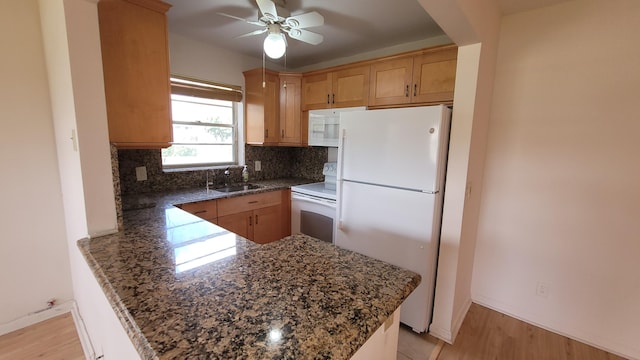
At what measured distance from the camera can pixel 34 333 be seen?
1.88m

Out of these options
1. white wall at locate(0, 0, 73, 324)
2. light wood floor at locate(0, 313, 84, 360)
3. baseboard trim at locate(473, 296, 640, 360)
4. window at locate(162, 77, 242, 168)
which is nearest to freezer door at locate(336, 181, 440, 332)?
baseboard trim at locate(473, 296, 640, 360)

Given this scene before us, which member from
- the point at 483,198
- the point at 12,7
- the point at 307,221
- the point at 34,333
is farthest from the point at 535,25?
the point at 34,333

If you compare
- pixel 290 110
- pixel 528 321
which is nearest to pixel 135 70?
pixel 290 110

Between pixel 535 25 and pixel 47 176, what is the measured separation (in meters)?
3.77

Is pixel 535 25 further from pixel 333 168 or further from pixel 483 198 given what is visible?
pixel 333 168

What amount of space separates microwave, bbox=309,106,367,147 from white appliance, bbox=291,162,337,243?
0.35 metres

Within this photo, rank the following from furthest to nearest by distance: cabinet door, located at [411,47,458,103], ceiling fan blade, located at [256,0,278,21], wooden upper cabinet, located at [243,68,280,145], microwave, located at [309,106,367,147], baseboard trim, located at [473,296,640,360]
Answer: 1. wooden upper cabinet, located at [243,68,280,145]
2. microwave, located at [309,106,367,147]
3. cabinet door, located at [411,47,458,103]
4. baseboard trim, located at [473,296,640,360]
5. ceiling fan blade, located at [256,0,278,21]

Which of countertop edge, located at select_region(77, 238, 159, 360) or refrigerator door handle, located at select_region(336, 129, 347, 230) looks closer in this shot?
countertop edge, located at select_region(77, 238, 159, 360)

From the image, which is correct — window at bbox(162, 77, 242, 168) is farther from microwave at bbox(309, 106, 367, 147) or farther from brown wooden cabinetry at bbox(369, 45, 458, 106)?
brown wooden cabinetry at bbox(369, 45, 458, 106)

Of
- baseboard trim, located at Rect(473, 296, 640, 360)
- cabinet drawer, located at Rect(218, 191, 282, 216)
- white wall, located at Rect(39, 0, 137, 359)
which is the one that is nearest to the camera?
white wall, located at Rect(39, 0, 137, 359)

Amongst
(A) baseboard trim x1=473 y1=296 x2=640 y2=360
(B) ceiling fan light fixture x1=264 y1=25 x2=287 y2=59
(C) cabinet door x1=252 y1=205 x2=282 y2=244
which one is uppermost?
(B) ceiling fan light fixture x1=264 y1=25 x2=287 y2=59

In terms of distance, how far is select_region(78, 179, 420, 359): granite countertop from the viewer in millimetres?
644

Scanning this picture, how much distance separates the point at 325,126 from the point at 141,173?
74.6 inches

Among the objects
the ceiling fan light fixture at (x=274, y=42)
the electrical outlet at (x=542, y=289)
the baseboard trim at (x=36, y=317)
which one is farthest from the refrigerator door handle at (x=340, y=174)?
the baseboard trim at (x=36, y=317)
